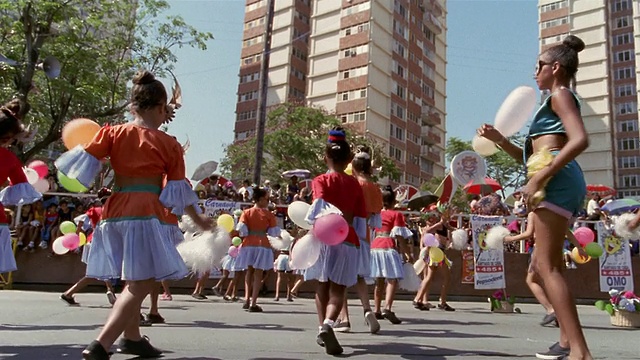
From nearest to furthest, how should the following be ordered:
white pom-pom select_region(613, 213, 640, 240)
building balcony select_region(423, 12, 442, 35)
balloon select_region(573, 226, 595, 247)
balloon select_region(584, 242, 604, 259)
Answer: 1. white pom-pom select_region(613, 213, 640, 240)
2. balloon select_region(584, 242, 604, 259)
3. balloon select_region(573, 226, 595, 247)
4. building balcony select_region(423, 12, 442, 35)

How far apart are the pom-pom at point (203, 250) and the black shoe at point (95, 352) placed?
150 cm

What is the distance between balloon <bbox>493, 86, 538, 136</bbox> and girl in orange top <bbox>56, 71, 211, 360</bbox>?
2.59 metres

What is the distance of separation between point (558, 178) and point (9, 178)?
14.3 feet

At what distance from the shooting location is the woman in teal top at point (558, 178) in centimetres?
330

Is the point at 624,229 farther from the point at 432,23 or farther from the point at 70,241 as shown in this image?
the point at 432,23

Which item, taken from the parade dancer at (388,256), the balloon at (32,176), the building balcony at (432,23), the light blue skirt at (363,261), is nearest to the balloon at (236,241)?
the parade dancer at (388,256)

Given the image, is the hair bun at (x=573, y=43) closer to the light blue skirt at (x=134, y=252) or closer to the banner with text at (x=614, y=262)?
the light blue skirt at (x=134, y=252)

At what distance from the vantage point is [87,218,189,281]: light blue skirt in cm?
357

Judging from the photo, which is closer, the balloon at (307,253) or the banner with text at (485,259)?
the balloon at (307,253)

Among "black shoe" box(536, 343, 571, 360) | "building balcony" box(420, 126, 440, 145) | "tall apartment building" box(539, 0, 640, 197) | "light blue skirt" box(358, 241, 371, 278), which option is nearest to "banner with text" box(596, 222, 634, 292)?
"light blue skirt" box(358, 241, 371, 278)

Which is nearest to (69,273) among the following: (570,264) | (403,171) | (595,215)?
(570,264)

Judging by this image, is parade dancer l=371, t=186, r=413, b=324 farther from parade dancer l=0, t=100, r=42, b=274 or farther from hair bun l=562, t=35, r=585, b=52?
parade dancer l=0, t=100, r=42, b=274

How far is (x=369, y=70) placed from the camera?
53594 millimetres

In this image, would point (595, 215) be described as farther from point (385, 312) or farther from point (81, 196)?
point (81, 196)
